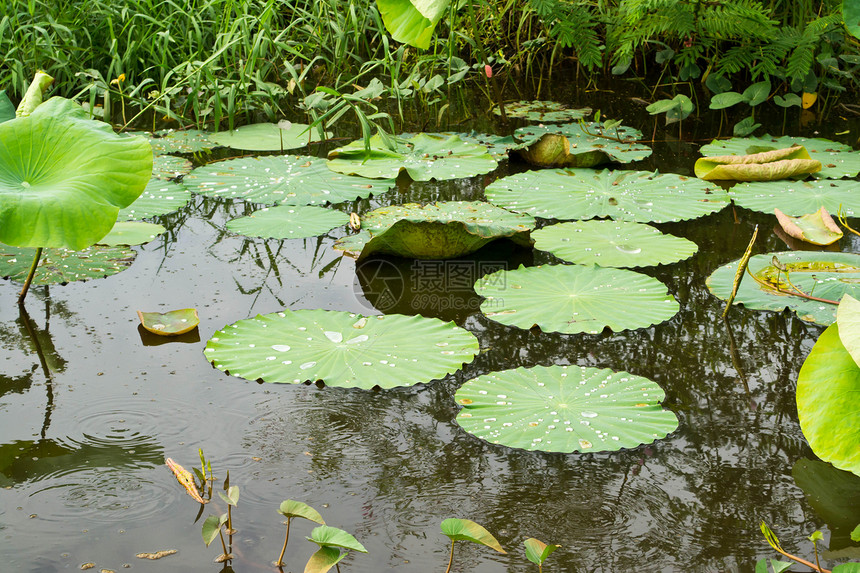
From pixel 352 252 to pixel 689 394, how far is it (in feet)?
3.73

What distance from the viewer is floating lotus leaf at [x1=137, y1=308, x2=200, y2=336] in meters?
2.07

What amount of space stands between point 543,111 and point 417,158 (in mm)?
1131

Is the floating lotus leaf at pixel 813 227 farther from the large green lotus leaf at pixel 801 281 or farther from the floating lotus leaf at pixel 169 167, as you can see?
the floating lotus leaf at pixel 169 167

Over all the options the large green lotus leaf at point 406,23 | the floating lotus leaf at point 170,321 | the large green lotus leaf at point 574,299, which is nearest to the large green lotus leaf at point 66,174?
the floating lotus leaf at point 170,321

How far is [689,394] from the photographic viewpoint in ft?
6.03

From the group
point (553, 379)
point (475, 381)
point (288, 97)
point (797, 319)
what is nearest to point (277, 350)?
point (475, 381)

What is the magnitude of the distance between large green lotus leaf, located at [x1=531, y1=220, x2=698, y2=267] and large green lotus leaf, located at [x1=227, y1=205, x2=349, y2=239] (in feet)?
2.34

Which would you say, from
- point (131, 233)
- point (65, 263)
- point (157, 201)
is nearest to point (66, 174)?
point (65, 263)

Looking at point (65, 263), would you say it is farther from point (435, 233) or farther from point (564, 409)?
point (564, 409)

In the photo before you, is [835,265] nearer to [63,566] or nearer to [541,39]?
[63,566]

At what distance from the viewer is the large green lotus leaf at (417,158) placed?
3.20 meters

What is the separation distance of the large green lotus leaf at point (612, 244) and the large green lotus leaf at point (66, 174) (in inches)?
49.6

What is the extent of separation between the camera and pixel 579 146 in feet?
11.5

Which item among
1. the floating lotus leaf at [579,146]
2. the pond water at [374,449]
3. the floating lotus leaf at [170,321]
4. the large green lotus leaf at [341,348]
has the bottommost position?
the pond water at [374,449]
